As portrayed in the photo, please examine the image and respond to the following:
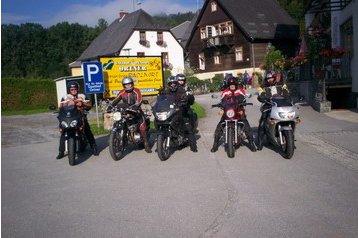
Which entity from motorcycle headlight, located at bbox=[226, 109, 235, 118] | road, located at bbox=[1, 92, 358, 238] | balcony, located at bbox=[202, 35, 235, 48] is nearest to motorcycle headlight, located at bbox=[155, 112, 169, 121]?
road, located at bbox=[1, 92, 358, 238]

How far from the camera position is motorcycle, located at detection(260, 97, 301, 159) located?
7707 mm

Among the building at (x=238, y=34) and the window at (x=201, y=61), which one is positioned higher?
the building at (x=238, y=34)

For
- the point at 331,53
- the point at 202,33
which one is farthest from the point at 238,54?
the point at 331,53

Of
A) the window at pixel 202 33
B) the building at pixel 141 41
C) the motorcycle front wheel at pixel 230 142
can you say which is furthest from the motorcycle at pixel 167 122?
the window at pixel 202 33

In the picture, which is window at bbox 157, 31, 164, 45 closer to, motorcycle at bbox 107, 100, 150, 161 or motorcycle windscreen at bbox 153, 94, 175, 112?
motorcycle at bbox 107, 100, 150, 161

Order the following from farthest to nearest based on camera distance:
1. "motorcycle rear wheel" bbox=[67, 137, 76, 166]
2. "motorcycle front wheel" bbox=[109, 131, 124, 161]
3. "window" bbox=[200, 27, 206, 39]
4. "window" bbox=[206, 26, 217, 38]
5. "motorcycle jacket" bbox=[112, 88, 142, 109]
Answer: "window" bbox=[200, 27, 206, 39]
"window" bbox=[206, 26, 217, 38]
"motorcycle jacket" bbox=[112, 88, 142, 109]
"motorcycle front wheel" bbox=[109, 131, 124, 161]
"motorcycle rear wheel" bbox=[67, 137, 76, 166]

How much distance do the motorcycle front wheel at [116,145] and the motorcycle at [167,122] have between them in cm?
86

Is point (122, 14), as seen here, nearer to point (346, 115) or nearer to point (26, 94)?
point (26, 94)

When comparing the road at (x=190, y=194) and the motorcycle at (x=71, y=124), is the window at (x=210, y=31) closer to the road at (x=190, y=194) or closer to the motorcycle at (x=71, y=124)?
the road at (x=190, y=194)

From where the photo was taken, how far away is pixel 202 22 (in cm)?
4828

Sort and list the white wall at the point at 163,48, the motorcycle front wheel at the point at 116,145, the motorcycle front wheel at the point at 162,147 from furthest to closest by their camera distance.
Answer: the white wall at the point at 163,48 → the motorcycle front wheel at the point at 116,145 → the motorcycle front wheel at the point at 162,147

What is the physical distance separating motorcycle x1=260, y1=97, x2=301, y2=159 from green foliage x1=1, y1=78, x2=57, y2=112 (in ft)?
93.9

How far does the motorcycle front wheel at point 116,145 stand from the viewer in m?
8.48

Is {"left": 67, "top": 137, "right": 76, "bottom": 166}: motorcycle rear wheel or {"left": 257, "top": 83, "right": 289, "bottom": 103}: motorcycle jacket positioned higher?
{"left": 257, "top": 83, "right": 289, "bottom": 103}: motorcycle jacket
